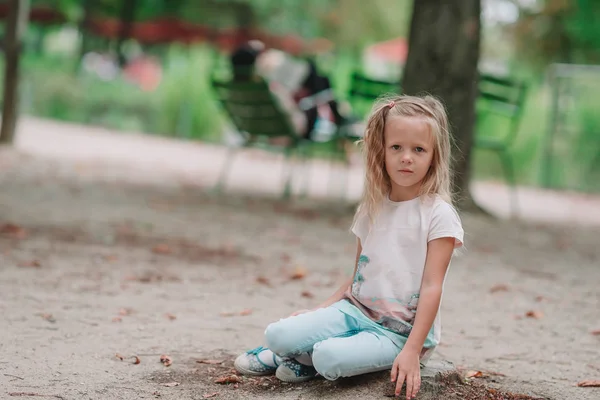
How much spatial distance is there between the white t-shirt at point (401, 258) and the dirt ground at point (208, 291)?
0.26m

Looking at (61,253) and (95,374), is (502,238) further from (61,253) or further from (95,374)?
(95,374)

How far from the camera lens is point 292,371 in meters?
2.88

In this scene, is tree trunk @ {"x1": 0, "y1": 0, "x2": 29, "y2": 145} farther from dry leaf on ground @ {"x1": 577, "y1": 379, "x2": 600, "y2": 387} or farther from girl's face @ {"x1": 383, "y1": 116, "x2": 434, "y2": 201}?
dry leaf on ground @ {"x1": 577, "y1": 379, "x2": 600, "y2": 387}

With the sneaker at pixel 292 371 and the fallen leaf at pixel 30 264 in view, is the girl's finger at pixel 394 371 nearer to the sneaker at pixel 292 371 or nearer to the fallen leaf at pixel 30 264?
the sneaker at pixel 292 371

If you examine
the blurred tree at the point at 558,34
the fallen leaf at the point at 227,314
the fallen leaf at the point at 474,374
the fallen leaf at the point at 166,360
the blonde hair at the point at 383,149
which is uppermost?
the blurred tree at the point at 558,34

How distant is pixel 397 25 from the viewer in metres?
24.8

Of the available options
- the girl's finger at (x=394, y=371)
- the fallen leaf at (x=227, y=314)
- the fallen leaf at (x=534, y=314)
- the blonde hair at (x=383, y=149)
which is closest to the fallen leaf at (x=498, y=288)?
the fallen leaf at (x=534, y=314)

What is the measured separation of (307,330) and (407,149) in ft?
2.13

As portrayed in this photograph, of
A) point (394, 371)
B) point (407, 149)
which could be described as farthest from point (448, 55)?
point (394, 371)

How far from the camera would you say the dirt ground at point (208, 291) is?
2957 millimetres

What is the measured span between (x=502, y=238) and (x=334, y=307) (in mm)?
4488

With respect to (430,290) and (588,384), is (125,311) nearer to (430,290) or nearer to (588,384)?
(430,290)

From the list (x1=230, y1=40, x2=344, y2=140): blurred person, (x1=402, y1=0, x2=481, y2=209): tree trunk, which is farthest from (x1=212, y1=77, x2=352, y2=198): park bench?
(x1=402, y1=0, x2=481, y2=209): tree trunk

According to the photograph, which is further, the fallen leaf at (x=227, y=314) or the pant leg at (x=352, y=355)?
the fallen leaf at (x=227, y=314)
